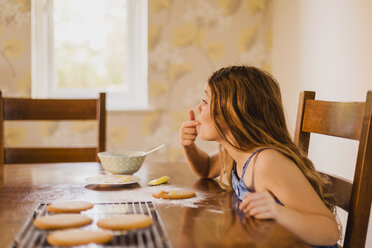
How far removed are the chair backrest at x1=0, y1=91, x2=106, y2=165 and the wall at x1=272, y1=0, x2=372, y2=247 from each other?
3.87 ft

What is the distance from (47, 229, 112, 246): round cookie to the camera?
66 cm

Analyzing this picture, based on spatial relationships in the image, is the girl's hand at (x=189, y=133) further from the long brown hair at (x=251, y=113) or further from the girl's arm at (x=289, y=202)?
the girl's arm at (x=289, y=202)

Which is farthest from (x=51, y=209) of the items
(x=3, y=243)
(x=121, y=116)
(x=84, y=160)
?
(x=121, y=116)

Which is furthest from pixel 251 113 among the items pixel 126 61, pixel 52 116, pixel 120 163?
pixel 126 61

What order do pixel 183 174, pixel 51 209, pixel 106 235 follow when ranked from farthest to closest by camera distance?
1. pixel 183 174
2. pixel 51 209
3. pixel 106 235

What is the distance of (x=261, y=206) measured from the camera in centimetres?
86

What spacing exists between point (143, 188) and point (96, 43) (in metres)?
2.24

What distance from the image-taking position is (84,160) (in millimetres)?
1847

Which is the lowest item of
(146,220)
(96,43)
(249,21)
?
(146,220)

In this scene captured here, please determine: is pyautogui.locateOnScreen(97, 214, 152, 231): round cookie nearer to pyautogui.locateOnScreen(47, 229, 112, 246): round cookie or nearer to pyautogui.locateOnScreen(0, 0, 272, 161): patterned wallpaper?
pyautogui.locateOnScreen(47, 229, 112, 246): round cookie

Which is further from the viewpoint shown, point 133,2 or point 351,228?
point 133,2

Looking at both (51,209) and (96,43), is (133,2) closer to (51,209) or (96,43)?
(96,43)

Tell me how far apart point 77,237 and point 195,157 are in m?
0.75

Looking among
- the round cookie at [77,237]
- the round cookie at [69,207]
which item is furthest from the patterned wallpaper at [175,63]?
the round cookie at [77,237]
